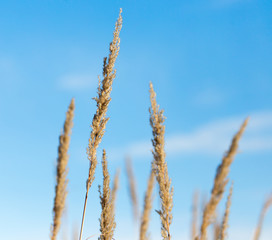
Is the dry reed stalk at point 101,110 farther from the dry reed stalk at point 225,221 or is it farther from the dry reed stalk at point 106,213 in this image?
the dry reed stalk at point 225,221

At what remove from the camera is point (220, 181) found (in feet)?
9.68

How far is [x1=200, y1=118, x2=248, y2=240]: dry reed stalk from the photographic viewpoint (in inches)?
115

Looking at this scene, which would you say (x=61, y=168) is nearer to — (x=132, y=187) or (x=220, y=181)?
(x=132, y=187)

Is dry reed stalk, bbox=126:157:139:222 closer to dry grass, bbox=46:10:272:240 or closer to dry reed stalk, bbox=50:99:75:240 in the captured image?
dry grass, bbox=46:10:272:240

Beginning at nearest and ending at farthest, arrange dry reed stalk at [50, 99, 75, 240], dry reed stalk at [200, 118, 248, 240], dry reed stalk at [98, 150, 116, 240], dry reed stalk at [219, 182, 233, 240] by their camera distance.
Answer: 1. dry reed stalk at [200, 118, 248, 240]
2. dry reed stalk at [50, 99, 75, 240]
3. dry reed stalk at [219, 182, 233, 240]
4. dry reed stalk at [98, 150, 116, 240]

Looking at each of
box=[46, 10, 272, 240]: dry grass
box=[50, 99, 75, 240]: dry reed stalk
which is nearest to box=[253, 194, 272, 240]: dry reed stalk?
box=[46, 10, 272, 240]: dry grass

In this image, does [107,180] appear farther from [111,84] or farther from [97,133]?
[111,84]

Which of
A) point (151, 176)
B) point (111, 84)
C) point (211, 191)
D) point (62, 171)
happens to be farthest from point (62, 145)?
→ point (111, 84)

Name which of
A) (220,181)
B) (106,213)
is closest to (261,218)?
(220,181)

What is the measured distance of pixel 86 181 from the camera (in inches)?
208

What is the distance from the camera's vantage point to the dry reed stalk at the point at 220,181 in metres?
2.91

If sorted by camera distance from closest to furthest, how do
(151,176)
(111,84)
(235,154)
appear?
1. (235,154)
2. (151,176)
3. (111,84)

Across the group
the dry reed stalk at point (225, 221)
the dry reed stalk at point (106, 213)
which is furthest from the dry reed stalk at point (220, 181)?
the dry reed stalk at point (106, 213)

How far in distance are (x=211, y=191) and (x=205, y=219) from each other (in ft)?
0.72
